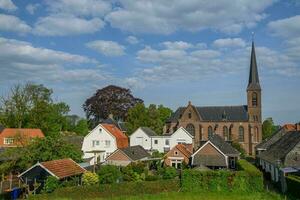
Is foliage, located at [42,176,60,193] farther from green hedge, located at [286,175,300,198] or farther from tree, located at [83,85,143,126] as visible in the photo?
tree, located at [83,85,143,126]

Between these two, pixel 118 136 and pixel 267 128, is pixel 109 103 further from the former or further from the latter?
pixel 267 128

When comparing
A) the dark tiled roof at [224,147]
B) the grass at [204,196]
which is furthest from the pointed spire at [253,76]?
the grass at [204,196]

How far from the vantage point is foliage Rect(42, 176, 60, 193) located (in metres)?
31.1

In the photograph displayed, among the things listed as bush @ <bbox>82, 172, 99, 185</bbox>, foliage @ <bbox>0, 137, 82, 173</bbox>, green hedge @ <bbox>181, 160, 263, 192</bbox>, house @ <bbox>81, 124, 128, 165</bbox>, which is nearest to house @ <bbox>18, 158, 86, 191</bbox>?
bush @ <bbox>82, 172, 99, 185</bbox>

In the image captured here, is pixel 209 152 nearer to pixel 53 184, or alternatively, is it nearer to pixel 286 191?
pixel 286 191

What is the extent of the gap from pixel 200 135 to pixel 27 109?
3357cm

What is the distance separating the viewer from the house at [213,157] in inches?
1805

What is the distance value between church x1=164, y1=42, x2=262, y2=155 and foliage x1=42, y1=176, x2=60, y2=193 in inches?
1809

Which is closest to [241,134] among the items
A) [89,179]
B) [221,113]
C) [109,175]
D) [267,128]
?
[221,113]

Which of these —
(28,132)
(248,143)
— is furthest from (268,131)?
(28,132)

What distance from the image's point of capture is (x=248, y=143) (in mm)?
75312

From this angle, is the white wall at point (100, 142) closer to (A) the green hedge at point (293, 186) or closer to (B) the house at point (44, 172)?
(B) the house at point (44, 172)

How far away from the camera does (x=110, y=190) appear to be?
106 ft

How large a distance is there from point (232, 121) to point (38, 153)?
4700cm
